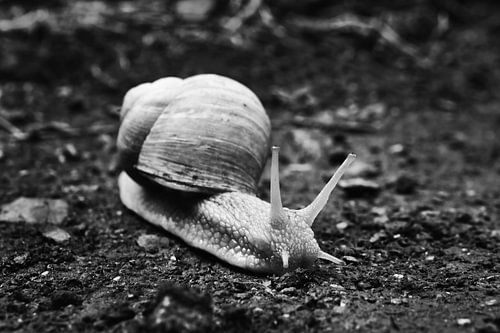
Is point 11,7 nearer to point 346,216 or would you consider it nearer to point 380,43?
point 380,43

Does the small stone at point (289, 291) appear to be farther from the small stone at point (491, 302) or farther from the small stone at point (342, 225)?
the small stone at point (342, 225)

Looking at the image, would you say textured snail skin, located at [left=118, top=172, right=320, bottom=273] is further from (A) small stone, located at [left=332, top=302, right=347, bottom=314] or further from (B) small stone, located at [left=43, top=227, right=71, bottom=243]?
(B) small stone, located at [left=43, top=227, right=71, bottom=243]

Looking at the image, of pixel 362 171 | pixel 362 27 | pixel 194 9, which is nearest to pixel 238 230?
pixel 362 171

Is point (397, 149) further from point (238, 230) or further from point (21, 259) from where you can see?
point (21, 259)

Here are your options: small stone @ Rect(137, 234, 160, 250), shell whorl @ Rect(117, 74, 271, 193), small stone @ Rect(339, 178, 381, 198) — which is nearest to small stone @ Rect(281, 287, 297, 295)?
shell whorl @ Rect(117, 74, 271, 193)

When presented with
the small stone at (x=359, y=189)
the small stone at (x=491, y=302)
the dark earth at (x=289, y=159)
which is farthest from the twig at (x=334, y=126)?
the small stone at (x=491, y=302)

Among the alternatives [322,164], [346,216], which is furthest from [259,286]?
[322,164]
